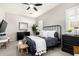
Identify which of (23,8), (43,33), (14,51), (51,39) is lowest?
(14,51)

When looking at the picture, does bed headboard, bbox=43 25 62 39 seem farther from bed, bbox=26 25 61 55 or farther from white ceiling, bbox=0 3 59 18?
white ceiling, bbox=0 3 59 18

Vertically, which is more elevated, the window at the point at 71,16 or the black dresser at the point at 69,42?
the window at the point at 71,16

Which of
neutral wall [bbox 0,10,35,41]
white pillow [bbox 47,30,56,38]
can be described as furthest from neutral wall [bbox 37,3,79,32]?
neutral wall [bbox 0,10,35,41]

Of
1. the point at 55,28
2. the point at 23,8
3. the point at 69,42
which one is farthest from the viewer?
the point at 69,42

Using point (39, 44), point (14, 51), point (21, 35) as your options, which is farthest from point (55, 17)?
point (14, 51)

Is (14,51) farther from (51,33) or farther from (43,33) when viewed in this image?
(51,33)

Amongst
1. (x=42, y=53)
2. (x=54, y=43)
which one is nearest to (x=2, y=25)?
(x=42, y=53)

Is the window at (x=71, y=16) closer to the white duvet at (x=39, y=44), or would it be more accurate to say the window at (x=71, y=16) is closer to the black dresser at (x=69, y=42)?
the black dresser at (x=69, y=42)

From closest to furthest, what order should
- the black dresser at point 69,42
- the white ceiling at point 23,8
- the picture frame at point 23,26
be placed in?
1. the white ceiling at point 23,8
2. the picture frame at point 23,26
3. the black dresser at point 69,42

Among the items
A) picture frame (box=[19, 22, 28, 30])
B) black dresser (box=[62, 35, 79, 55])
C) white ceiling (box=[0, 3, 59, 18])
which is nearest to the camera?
white ceiling (box=[0, 3, 59, 18])

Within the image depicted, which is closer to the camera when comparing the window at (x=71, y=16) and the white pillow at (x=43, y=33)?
the window at (x=71, y=16)

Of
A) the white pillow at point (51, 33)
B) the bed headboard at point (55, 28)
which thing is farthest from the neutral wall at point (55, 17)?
the white pillow at point (51, 33)

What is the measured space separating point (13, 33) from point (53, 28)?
0.71 metres

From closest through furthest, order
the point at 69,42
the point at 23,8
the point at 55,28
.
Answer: the point at 23,8 < the point at 55,28 < the point at 69,42
